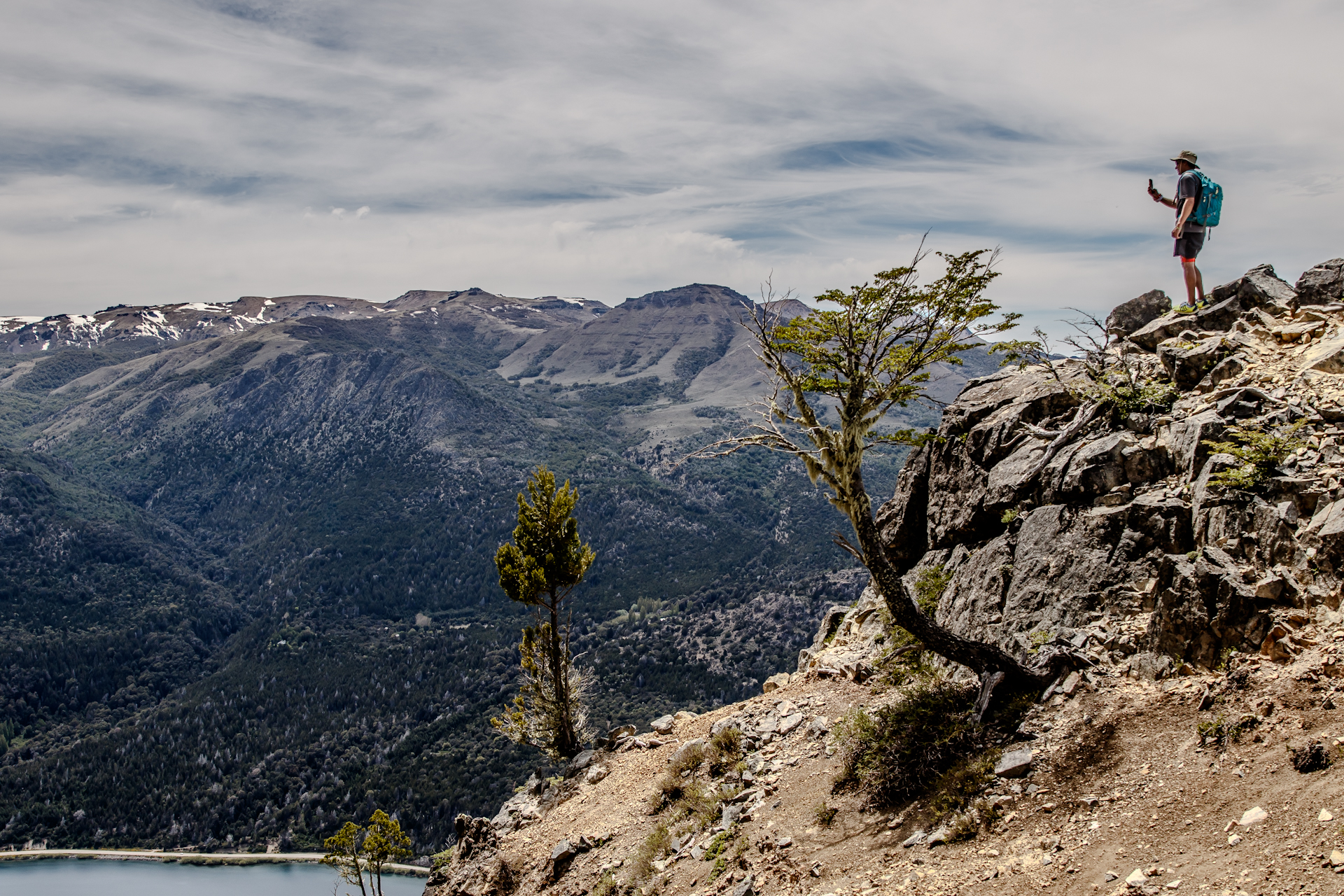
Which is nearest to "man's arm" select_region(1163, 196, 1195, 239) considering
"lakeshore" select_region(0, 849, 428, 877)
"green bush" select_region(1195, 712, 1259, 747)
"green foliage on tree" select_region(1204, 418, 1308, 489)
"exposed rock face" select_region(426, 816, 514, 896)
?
"green foliage on tree" select_region(1204, 418, 1308, 489)

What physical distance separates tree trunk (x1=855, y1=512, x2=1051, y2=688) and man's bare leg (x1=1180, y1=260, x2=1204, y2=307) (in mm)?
11849

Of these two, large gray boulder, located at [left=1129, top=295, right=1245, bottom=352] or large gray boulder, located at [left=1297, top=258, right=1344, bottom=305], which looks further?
large gray boulder, located at [left=1129, top=295, right=1245, bottom=352]

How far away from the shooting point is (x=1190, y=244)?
58.9 ft

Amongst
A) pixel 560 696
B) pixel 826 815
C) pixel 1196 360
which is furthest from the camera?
pixel 560 696

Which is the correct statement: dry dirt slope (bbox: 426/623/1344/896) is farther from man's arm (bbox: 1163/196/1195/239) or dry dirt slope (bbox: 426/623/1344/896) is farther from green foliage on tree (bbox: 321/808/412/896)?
green foliage on tree (bbox: 321/808/412/896)

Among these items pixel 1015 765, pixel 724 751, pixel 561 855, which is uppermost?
pixel 1015 765

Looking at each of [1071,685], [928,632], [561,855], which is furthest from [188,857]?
[1071,685]

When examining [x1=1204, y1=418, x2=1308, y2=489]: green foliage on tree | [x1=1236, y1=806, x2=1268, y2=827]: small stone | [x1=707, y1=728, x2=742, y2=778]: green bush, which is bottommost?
[x1=707, y1=728, x2=742, y2=778]: green bush

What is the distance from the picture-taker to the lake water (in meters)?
112

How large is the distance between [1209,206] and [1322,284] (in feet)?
10.0

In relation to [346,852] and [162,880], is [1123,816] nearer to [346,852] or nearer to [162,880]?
[346,852]

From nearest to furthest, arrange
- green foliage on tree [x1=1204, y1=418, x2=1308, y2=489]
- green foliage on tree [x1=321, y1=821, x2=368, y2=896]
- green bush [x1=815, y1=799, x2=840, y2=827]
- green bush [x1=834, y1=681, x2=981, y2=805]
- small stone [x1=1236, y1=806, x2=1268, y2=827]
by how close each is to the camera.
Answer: small stone [x1=1236, y1=806, x2=1268, y2=827]
green bush [x1=834, y1=681, x2=981, y2=805]
green foliage on tree [x1=1204, y1=418, x2=1308, y2=489]
green bush [x1=815, y1=799, x2=840, y2=827]
green foliage on tree [x1=321, y1=821, x2=368, y2=896]

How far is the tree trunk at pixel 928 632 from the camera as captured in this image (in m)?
12.5

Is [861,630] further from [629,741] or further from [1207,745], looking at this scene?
[1207,745]
